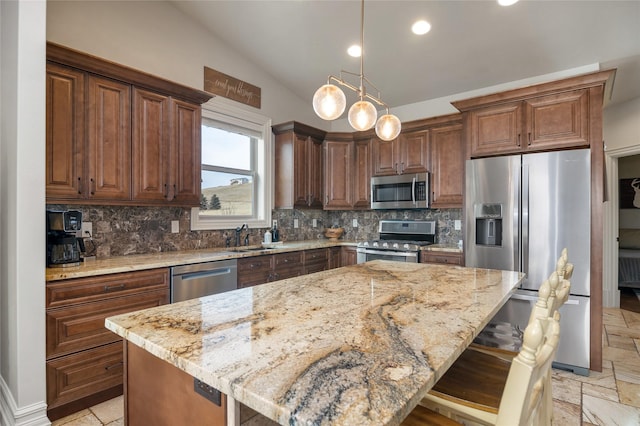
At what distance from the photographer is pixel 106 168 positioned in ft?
8.25

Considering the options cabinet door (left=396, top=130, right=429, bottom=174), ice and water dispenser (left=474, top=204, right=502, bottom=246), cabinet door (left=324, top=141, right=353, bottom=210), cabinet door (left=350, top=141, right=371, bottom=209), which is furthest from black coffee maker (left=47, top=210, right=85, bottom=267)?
cabinet door (left=396, top=130, right=429, bottom=174)

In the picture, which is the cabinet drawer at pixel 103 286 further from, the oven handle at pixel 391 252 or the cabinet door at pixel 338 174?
the cabinet door at pixel 338 174

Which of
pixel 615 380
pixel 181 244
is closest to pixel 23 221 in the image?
pixel 181 244

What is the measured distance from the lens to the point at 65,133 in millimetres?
2287

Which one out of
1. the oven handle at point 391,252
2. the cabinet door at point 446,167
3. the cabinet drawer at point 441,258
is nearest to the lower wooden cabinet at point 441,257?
the cabinet drawer at point 441,258

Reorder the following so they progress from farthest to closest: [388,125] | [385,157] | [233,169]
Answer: [385,157], [233,169], [388,125]

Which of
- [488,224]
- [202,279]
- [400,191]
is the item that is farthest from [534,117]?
[202,279]

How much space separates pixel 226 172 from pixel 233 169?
0.10 meters

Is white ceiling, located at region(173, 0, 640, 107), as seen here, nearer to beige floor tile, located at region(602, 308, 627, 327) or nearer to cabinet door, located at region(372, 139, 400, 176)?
cabinet door, located at region(372, 139, 400, 176)

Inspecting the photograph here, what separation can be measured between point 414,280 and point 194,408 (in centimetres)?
133

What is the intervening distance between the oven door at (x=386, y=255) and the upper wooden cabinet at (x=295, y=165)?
95 centimetres

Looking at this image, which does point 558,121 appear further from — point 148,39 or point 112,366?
point 112,366

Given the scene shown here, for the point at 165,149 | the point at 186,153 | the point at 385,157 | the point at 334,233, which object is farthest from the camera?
the point at 334,233

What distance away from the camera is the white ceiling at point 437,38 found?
283 cm
